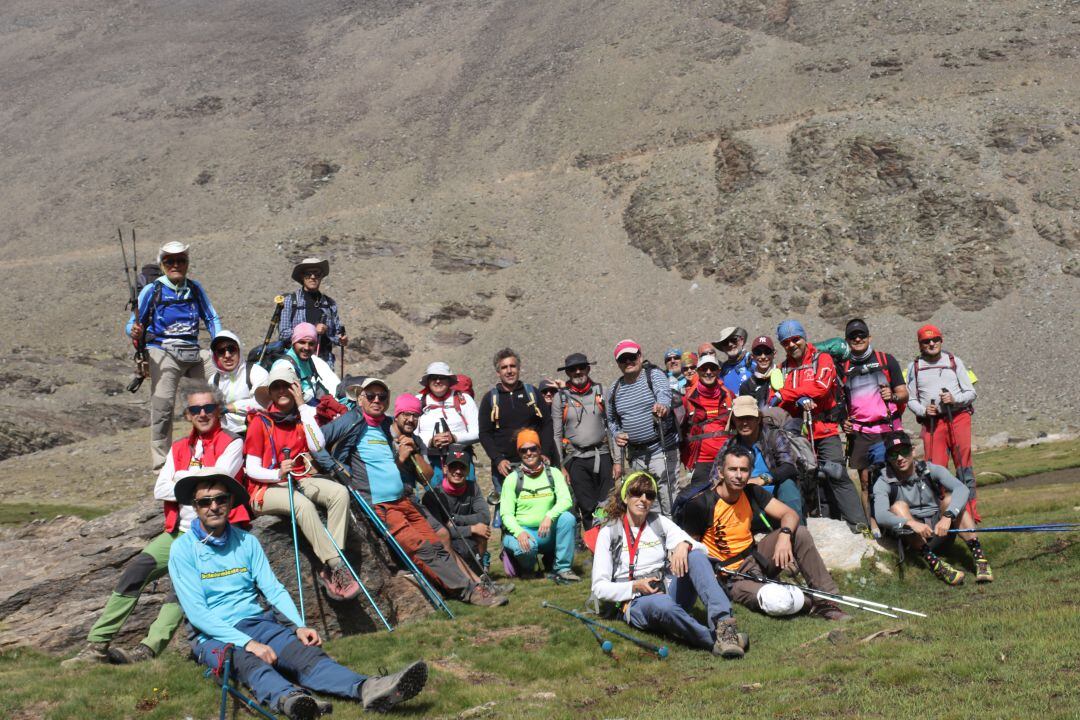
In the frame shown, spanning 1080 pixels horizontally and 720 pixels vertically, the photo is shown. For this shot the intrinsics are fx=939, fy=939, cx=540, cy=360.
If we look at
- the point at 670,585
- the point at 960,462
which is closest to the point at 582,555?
the point at 670,585

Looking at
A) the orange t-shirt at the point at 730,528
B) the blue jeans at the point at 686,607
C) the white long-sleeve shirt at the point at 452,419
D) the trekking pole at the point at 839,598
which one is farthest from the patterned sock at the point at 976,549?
the white long-sleeve shirt at the point at 452,419

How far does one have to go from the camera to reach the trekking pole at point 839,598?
10406 millimetres

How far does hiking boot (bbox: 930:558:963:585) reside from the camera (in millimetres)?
11844

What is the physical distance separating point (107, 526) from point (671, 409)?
27.8 feet

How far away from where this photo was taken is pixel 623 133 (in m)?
89.4

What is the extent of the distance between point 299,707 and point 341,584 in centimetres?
298

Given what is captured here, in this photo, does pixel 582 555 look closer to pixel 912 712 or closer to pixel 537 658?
pixel 537 658

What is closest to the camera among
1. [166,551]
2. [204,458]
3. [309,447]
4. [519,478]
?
[166,551]

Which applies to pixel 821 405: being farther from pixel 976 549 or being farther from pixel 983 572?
pixel 983 572

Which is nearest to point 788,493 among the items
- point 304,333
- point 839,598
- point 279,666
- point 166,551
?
point 839,598

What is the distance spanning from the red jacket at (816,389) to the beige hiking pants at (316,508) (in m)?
6.42

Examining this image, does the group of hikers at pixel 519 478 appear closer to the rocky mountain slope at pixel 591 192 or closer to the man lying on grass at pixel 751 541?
the man lying on grass at pixel 751 541

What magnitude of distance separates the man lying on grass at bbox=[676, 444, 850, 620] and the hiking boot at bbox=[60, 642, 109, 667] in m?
6.59

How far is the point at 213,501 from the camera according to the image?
9.04 metres
